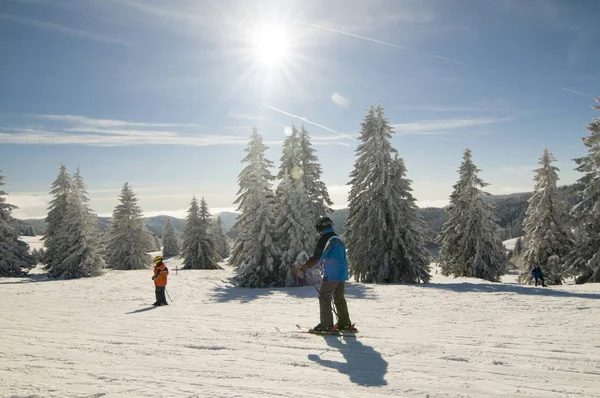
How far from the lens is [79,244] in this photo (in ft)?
96.3

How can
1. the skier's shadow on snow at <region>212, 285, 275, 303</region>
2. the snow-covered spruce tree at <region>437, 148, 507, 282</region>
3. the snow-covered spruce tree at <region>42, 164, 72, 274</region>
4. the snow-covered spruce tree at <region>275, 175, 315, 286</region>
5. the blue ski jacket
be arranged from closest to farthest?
the blue ski jacket < the skier's shadow on snow at <region>212, 285, 275, 303</region> < the snow-covered spruce tree at <region>275, 175, 315, 286</region> < the snow-covered spruce tree at <region>437, 148, 507, 282</region> < the snow-covered spruce tree at <region>42, 164, 72, 274</region>

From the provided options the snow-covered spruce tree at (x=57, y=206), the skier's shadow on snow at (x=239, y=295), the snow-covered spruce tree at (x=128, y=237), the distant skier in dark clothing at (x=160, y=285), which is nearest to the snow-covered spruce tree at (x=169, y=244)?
the snow-covered spruce tree at (x=128, y=237)

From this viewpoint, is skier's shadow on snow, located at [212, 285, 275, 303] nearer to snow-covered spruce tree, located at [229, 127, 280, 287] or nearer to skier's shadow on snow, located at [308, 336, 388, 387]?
snow-covered spruce tree, located at [229, 127, 280, 287]

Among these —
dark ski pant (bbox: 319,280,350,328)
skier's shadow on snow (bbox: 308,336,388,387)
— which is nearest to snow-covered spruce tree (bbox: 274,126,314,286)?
dark ski pant (bbox: 319,280,350,328)

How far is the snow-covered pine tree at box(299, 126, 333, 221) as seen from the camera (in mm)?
25453

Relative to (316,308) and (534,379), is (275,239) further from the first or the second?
(534,379)

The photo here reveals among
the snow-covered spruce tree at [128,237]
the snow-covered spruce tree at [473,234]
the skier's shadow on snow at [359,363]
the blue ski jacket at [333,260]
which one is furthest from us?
the snow-covered spruce tree at [128,237]

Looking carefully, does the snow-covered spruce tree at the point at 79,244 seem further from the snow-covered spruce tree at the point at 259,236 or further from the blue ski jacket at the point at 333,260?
the blue ski jacket at the point at 333,260

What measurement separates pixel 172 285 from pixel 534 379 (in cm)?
1976

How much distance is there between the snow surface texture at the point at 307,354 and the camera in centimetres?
435

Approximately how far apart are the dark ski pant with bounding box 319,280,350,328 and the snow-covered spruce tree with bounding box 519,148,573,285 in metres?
29.0

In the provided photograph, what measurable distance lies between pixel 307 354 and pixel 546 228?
32595 millimetres

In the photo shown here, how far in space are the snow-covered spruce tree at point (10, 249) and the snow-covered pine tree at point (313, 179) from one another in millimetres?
24441

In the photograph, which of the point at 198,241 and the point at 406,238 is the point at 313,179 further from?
the point at 198,241
